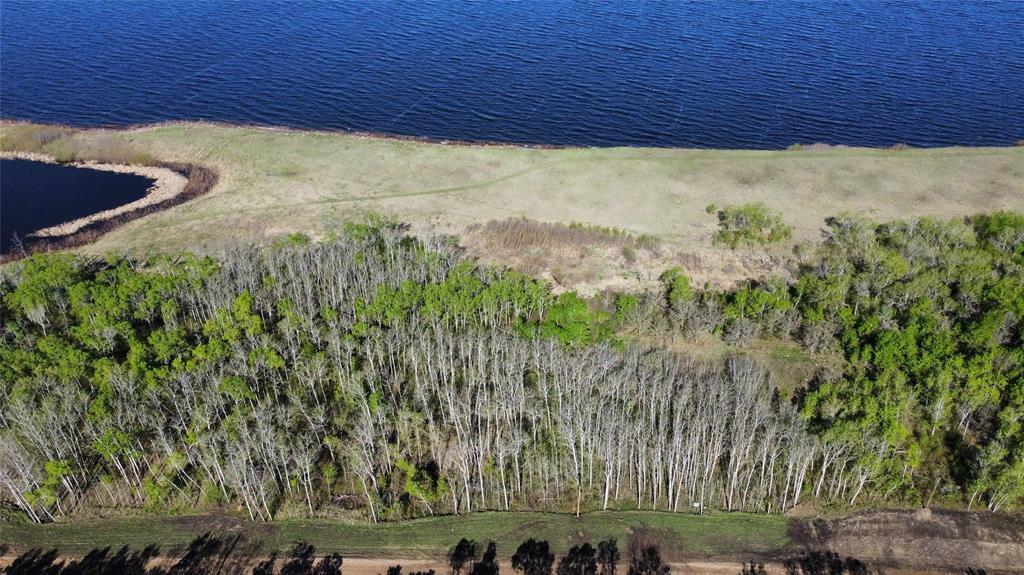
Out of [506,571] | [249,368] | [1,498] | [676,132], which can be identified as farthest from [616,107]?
[1,498]

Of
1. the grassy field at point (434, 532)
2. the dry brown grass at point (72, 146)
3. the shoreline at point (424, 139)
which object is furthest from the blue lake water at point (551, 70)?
the grassy field at point (434, 532)

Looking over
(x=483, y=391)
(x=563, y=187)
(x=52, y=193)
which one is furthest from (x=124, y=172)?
(x=483, y=391)

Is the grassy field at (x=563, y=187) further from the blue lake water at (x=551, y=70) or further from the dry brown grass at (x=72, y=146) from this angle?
the blue lake water at (x=551, y=70)

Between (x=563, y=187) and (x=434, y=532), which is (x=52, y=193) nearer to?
(x=563, y=187)

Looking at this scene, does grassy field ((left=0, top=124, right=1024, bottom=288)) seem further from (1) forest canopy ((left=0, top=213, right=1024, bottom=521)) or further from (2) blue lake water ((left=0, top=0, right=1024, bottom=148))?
(1) forest canopy ((left=0, top=213, right=1024, bottom=521))

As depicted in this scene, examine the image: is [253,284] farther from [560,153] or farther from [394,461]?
[560,153]

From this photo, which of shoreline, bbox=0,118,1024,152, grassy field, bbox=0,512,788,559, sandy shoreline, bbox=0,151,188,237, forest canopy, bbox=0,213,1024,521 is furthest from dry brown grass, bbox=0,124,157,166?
grassy field, bbox=0,512,788,559
